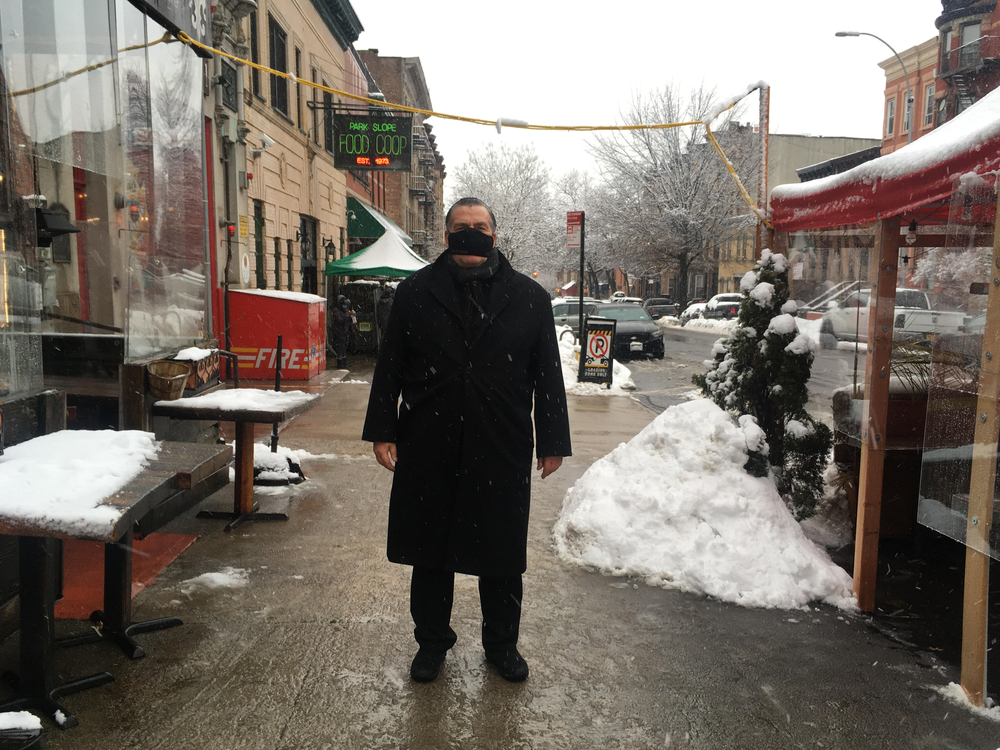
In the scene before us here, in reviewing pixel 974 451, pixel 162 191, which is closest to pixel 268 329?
Answer: pixel 162 191

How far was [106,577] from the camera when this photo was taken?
3.51 m

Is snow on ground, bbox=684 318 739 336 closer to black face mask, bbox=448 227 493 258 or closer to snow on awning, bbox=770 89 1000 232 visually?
snow on awning, bbox=770 89 1000 232

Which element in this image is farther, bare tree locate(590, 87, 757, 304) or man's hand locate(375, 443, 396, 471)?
bare tree locate(590, 87, 757, 304)

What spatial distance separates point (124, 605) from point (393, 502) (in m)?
1.37

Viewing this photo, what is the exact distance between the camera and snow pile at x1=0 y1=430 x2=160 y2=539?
253 cm

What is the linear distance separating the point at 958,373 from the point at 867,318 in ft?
4.05

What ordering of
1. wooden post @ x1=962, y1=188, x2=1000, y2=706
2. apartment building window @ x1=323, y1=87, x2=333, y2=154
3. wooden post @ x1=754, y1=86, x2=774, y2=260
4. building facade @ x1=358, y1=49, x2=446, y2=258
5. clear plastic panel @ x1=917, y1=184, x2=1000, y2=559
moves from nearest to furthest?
wooden post @ x1=962, y1=188, x2=1000, y2=706 < clear plastic panel @ x1=917, y1=184, x2=1000, y2=559 < wooden post @ x1=754, y1=86, x2=774, y2=260 < apartment building window @ x1=323, y1=87, x2=333, y2=154 < building facade @ x1=358, y1=49, x2=446, y2=258

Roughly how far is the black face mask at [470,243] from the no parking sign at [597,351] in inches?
406

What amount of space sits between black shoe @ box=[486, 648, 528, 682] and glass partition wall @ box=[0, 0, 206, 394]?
9.46 ft

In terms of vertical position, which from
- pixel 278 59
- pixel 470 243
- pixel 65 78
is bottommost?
pixel 470 243

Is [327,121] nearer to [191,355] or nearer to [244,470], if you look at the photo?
[191,355]

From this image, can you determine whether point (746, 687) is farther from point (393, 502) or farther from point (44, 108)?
point (44, 108)

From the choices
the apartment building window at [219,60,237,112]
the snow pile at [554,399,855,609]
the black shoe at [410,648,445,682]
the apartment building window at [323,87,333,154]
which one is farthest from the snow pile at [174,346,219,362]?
the apartment building window at [323,87,333,154]

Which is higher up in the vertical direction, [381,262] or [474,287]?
[381,262]
